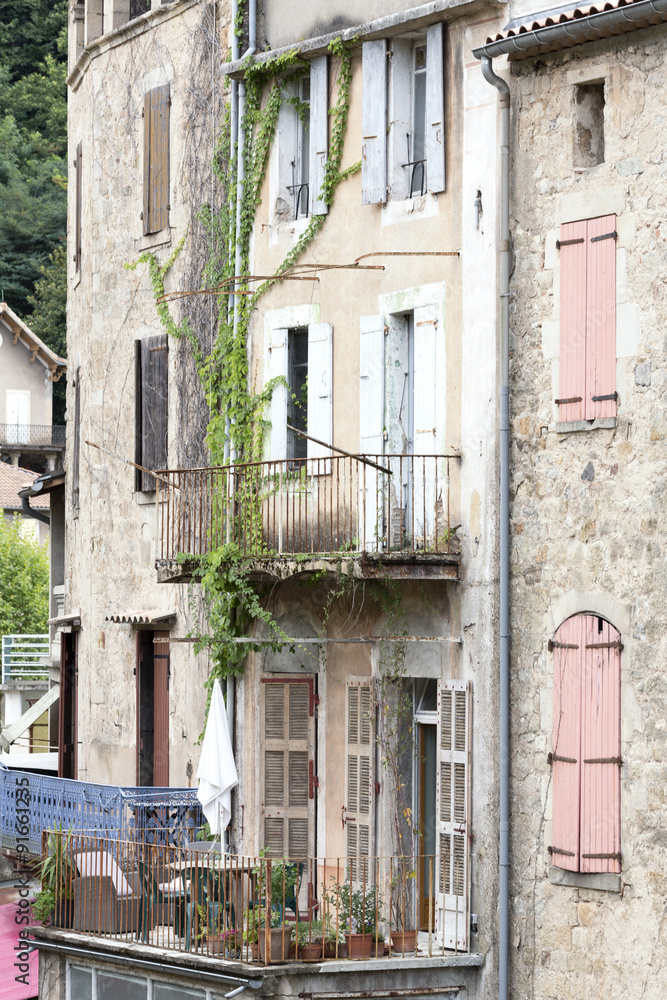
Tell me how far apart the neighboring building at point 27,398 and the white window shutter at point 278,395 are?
32.5 meters

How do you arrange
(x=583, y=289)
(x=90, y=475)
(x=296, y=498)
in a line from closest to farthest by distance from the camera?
(x=583, y=289) → (x=296, y=498) → (x=90, y=475)

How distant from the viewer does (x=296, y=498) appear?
1759cm

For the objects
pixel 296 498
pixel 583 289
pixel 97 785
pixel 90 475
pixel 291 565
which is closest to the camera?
pixel 583 289

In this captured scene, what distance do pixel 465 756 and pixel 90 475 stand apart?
8.76 m

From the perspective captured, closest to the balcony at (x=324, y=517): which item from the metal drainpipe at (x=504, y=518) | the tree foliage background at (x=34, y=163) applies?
the metal drainpipe at (x=504, y=518)

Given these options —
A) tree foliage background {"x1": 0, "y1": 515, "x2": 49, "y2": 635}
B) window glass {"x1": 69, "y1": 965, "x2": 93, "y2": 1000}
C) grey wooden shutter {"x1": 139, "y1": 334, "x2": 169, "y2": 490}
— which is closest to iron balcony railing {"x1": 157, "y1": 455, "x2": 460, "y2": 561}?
grey wooden shutter {"x1": 139, "y1": 334, "x2": 169, "y2": 490}

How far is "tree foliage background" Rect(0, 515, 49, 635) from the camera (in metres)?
41.0

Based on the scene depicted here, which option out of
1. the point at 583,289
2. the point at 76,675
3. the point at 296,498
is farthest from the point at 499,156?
the point at 76,675

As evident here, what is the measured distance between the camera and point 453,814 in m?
15.9

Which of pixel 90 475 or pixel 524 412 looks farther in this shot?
pixel 90 475

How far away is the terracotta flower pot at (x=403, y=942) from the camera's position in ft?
51.0

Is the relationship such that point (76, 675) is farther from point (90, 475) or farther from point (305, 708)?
point (305, 708)

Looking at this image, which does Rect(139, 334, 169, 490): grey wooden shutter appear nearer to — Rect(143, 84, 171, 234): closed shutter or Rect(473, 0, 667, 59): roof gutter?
Rect(143, 84, 171, 234): closed shutter

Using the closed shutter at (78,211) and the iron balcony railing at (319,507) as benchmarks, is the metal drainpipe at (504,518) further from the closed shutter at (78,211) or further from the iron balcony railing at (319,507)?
the closed shutter at (78,211)
